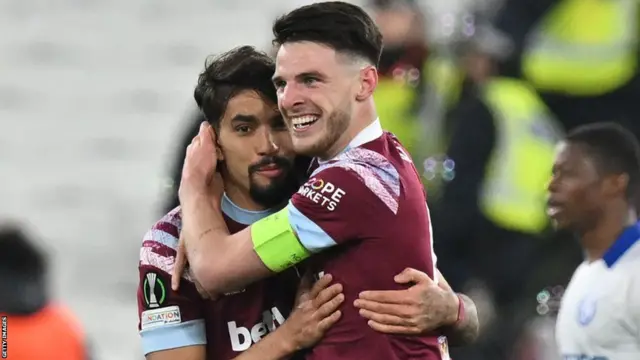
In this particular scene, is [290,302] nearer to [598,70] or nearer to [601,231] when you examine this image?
[601,231]

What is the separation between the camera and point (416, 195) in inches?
151

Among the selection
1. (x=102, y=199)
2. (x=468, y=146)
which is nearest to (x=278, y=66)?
(x=468, y=146)

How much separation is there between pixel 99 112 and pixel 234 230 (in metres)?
5.32

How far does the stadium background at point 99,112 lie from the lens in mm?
8906

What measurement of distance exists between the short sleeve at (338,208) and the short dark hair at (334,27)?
0.33 meters

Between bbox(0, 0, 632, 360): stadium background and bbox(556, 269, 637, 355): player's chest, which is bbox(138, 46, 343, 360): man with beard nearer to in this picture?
bbox(556, 269, 637, 355): player's chest

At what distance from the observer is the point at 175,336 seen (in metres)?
3.94

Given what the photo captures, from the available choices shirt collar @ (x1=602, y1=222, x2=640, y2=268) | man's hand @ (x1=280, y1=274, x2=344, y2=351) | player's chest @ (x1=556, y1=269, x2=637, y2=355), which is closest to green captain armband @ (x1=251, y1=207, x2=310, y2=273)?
man's hand @ (x1=280, y1=274, x2=344, y2=351)

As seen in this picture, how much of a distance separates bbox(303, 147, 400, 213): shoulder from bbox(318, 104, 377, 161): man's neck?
0.28 feet

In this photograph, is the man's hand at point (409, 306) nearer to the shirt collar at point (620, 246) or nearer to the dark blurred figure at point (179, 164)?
→ the shirt collar at point (620, 246)

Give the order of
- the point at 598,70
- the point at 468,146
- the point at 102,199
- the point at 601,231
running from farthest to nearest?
the point at 102,199 < the point at 598,70 < the point at 468,146 < the point at 601,231

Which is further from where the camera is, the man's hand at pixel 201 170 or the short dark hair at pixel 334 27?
the man's hand at pixel 201 170

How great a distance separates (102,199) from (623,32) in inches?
127

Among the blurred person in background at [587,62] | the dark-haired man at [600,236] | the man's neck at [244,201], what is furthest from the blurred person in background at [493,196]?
the man's neck at [244,201]
